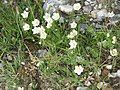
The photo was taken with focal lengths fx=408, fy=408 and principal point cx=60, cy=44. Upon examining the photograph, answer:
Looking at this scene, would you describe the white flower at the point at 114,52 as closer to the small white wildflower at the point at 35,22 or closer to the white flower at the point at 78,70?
the white flower at the point at 78,70

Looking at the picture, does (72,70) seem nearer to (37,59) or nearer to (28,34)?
(37,59)

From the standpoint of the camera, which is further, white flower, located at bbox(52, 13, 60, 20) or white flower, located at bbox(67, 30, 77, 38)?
white flower, located at bbox(52, 13, 60, 20)

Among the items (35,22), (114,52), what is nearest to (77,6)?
(35,22)

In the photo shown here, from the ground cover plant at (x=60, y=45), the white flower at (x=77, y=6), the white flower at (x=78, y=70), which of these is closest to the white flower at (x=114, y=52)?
the ground cover plant at (x=60, y=45)

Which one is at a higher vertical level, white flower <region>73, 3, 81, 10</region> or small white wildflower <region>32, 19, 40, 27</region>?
white flower <region>73, 3, 81, 10</region>

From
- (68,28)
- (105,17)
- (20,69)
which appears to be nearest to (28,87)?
(20,69)

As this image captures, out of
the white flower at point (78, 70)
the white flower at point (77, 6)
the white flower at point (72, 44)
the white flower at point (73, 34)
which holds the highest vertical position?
the white flower at point (77, 6)

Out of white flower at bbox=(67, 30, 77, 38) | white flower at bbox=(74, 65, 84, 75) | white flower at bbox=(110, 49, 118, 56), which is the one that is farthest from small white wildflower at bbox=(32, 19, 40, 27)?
white flower at bbox=(110, 49, 118, 56)

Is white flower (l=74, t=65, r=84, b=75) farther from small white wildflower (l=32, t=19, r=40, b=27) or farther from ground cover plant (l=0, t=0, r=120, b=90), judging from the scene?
small white wildflower (l=32, t=19, r=40, b=27)

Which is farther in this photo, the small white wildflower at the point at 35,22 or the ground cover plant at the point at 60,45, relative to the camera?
the small white wildflower at the point at 35,22
